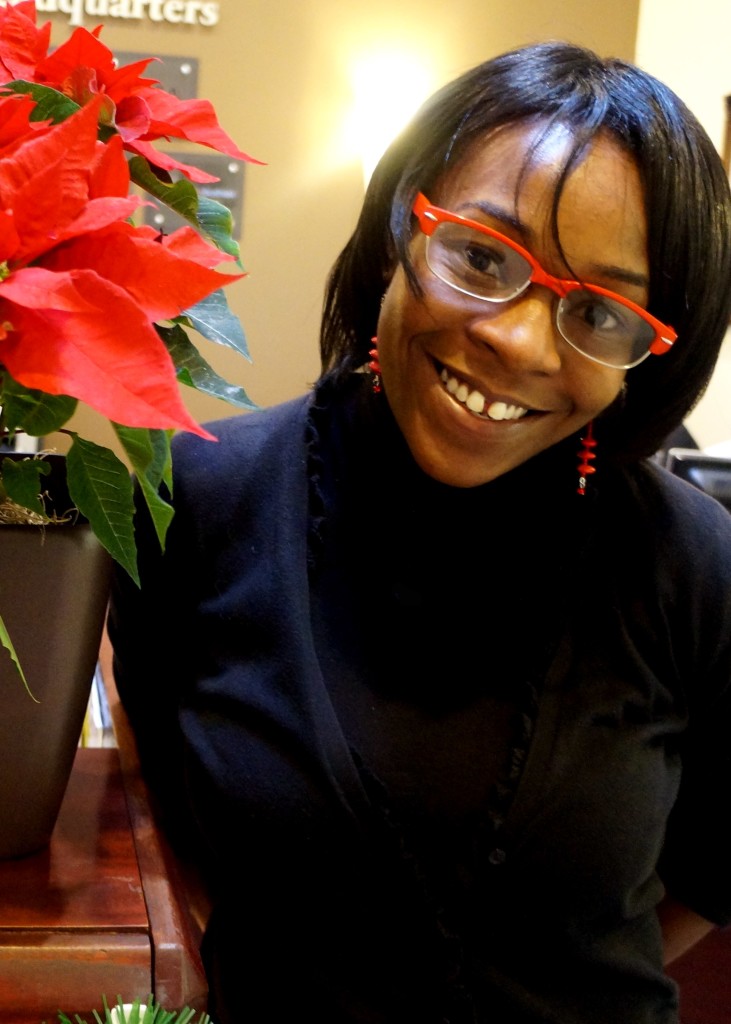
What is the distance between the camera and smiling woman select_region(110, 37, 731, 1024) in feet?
2.48

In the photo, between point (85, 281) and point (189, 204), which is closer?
point (85, 281)

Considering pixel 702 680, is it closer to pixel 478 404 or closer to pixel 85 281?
pixel 478 404

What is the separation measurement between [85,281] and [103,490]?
0.47 ft

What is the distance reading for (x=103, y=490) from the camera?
0.43 metres

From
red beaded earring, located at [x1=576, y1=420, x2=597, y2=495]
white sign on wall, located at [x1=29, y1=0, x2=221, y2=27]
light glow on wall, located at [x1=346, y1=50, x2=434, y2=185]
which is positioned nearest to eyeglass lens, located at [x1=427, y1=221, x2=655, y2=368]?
red beaded earring, located at [x1=576, y1=420, x2=597, y2=495]

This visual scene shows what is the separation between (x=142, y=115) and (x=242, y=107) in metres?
2.06

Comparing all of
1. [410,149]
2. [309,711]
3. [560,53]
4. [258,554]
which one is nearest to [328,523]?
[258,554]

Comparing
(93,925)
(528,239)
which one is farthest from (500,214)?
(93,925)

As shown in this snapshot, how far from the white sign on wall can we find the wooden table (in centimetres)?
206

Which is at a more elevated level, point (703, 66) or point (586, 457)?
point (703, 66)

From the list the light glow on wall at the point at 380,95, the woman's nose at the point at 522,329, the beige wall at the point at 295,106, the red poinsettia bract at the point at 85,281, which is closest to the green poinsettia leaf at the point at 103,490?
the red poinsettia bract at the point at 85,281

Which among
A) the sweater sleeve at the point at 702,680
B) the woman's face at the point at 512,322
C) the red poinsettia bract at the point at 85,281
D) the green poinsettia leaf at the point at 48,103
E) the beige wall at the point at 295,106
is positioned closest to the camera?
the red poinsettia bract at the point at 85,281

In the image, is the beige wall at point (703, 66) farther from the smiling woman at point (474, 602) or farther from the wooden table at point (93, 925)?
the wooden table at point (93, 925)

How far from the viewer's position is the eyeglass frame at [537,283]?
73 cm
